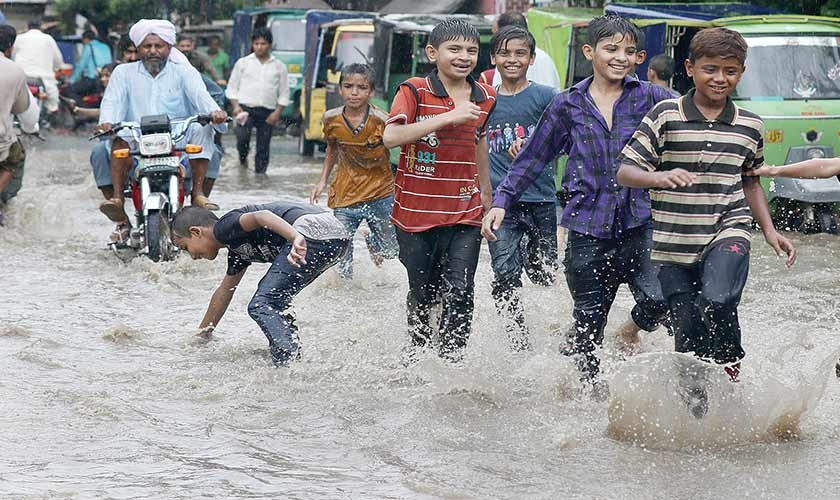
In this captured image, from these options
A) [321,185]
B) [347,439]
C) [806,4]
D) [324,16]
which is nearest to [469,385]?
[347,439]

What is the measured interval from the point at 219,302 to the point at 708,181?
2863 millimetres

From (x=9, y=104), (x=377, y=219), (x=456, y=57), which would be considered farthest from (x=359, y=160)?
(x=9, y=104)

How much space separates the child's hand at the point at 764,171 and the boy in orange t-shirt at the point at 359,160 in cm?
391

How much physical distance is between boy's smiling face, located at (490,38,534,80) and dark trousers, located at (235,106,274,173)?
10.5 metres

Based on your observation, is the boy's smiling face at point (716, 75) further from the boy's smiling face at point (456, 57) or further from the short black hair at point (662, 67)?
the short black hair at point (662, 67)

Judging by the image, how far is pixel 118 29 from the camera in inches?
1523

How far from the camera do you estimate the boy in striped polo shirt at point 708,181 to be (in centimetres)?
513

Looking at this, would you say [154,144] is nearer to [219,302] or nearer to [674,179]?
[219,302]

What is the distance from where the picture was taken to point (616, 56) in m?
5.75

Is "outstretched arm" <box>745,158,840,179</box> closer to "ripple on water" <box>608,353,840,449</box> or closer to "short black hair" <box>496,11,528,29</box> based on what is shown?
"ripple on water" <box>608,353,840,449</box>

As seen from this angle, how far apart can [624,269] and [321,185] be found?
10.4ft

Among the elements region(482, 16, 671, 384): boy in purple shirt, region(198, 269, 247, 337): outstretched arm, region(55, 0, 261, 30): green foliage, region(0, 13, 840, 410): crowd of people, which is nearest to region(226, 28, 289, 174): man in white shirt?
region(0, 13, 840, 410): crowd of people

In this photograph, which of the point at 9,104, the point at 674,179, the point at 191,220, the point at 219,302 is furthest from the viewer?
the point at 9,104

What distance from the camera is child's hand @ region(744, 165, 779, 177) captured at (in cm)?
498
